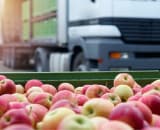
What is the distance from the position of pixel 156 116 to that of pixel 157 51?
718 centimetres

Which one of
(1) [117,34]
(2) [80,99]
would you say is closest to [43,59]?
(1) [117,34]

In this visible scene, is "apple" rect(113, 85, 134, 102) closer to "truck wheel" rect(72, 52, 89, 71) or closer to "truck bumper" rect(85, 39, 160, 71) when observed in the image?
"truck bumper" rect(85, 39, 160, 71)

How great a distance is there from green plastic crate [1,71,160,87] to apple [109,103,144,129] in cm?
184

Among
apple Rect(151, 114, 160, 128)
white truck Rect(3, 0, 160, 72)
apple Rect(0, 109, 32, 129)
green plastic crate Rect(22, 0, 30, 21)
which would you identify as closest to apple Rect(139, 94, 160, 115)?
apple Rect(151, 114, 160, 128)

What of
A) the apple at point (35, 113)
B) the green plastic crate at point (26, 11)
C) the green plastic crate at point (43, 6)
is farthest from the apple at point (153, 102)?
the green plastic crate at point (26, 11)

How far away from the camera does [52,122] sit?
1.87 metres

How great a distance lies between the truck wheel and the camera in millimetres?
9391

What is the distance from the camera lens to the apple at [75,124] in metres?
1.64

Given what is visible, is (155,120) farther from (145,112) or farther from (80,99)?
(80,99)

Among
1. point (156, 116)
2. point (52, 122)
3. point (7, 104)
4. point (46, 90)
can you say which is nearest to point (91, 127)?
point (52, 122)

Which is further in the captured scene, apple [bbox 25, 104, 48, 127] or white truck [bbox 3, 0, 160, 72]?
white truck [bbox 3, 0, 160, 72]

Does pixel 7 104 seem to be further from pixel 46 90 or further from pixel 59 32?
pixel 59 32

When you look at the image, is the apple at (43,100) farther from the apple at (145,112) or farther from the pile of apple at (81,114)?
the apple at (145,112)

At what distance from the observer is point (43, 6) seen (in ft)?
42.0
